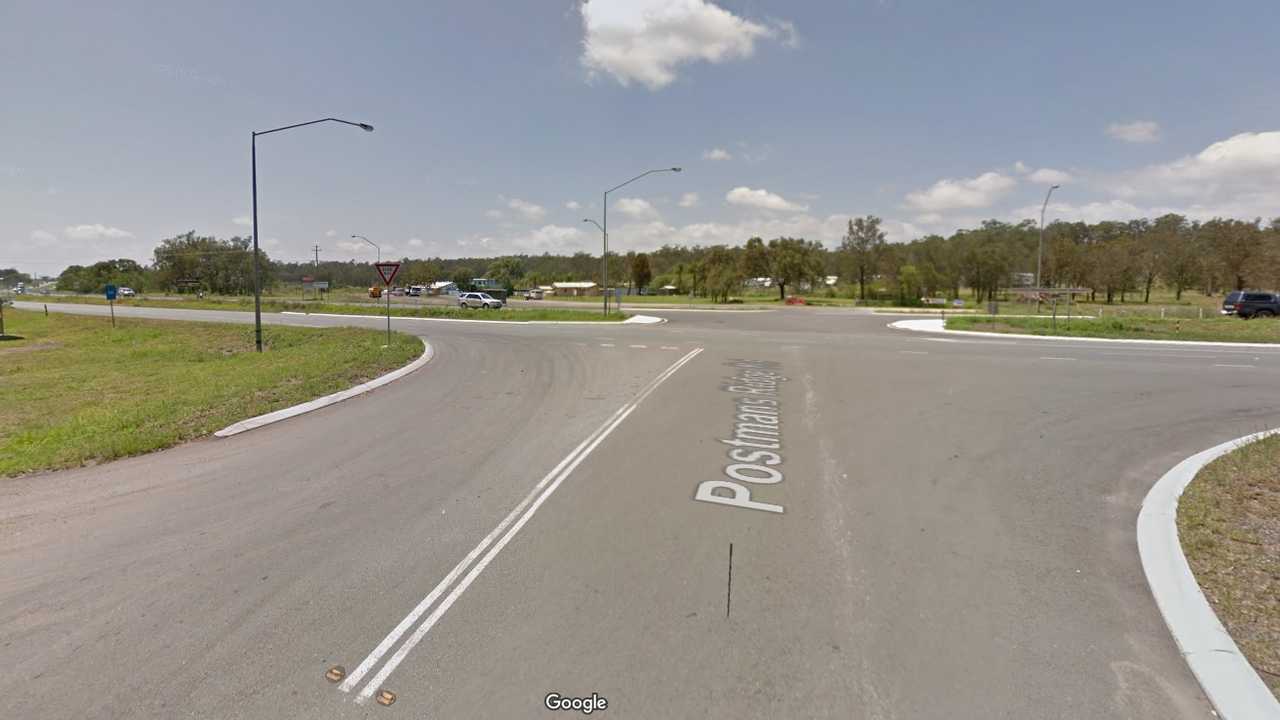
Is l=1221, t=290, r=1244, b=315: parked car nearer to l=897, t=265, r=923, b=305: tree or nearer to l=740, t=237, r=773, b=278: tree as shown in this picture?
l=897, t=265, r=923, b=305: tree

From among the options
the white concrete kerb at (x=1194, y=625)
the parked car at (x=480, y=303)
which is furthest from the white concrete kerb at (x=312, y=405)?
the parked car at (x=480, y=303)

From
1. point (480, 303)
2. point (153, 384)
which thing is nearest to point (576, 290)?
point (480, 303)

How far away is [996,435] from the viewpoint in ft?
25.7

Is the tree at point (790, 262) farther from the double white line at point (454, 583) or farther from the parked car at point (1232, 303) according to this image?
the double white line at point (454, 583)

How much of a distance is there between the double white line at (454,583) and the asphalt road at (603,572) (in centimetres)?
2

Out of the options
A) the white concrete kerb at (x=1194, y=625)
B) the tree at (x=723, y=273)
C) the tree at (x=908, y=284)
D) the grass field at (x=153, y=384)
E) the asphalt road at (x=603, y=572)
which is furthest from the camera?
the tree at (x=723, y=273)

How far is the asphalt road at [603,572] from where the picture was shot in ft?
9.36

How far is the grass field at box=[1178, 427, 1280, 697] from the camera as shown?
321 cm

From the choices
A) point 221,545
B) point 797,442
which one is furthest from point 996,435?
point 221,545

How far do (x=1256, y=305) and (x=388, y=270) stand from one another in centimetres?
5156

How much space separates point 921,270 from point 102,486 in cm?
7831

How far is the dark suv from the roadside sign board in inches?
1971

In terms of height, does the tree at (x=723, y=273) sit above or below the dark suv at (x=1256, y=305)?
above

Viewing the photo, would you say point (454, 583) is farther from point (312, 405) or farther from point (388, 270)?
point (388, 270)
